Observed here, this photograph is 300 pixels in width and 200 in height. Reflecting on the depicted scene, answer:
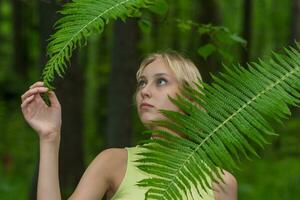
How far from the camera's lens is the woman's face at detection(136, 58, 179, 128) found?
202 centimetres

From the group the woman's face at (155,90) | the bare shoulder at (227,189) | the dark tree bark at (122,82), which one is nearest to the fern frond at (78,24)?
the woman's face at (155,90)

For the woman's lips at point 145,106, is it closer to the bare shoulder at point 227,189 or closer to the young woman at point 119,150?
the young woman at point 119,150

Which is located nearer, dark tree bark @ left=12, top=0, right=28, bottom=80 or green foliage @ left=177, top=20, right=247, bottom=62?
green foliage @ left=177, top=20, right=247, bottom=62

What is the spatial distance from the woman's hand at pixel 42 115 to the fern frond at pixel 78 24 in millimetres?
396

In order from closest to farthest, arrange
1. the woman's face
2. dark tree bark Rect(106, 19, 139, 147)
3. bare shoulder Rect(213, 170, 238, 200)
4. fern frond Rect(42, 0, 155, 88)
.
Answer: fern frond Rect(42, 0, 155, 88)
the woman's face
bare shoulder Rect(213, 170, 238, 200)
dark tree bark Rect(106, 19, 139, 147)

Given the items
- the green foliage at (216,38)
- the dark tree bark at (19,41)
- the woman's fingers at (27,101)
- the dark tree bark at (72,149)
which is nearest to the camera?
the woman's fingers at (27,101)

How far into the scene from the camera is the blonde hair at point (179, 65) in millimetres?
2166

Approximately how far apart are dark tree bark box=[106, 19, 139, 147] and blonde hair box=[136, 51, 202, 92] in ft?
12.9

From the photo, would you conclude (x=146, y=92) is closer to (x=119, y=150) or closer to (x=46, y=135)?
(x=119, y=150)

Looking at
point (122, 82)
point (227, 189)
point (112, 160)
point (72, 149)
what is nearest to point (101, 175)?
point (112, 160)

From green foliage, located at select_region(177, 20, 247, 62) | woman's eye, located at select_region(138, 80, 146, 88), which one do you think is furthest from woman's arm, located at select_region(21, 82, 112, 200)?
green foliage, located at select_region(177, 20, 247, 62)

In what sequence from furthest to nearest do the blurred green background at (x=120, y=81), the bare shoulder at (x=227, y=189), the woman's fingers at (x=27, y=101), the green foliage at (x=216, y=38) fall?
the blurred green background at (x=120, y=81) < the green foliage at (x=216, y=38) < the bare shoulder at (x=227, y=189) < the woman's fingers at (x=27, y=101)

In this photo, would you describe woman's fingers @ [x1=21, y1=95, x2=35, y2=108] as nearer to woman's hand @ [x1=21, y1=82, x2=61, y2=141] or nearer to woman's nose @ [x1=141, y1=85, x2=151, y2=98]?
woman's hand @ [x1=21, y1=82, x2=61, y2=141]

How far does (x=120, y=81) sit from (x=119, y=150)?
4475 millimetres
